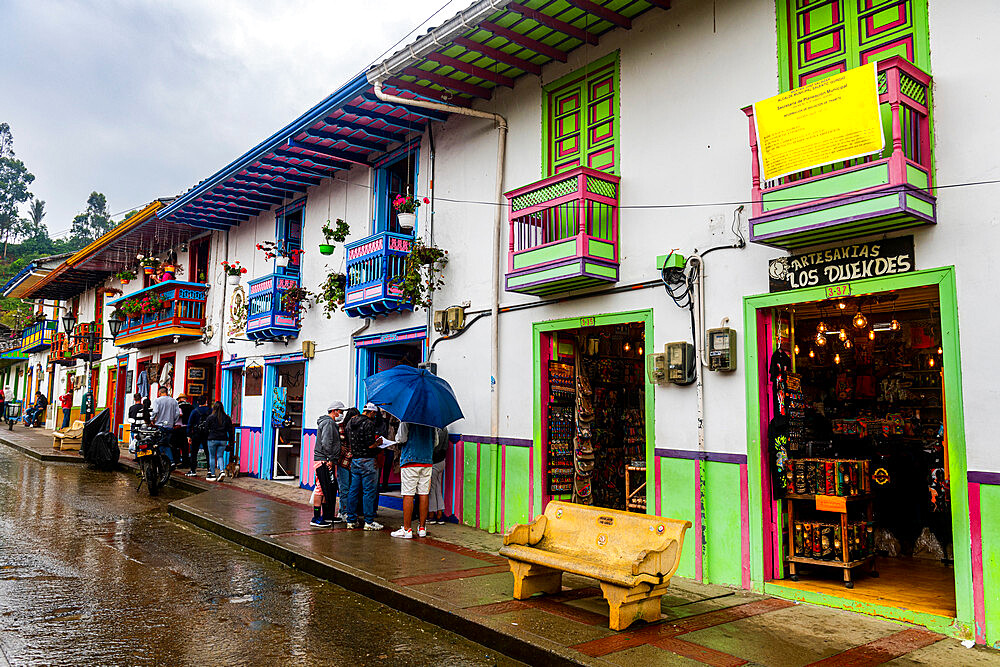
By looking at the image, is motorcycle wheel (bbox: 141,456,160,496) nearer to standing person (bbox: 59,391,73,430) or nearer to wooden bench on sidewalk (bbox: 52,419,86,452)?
wooden bench on sidewalk (bbox: 52,419,86,452)

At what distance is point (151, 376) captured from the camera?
21.4 meters

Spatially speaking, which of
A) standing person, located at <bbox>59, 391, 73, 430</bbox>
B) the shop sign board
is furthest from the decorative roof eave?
standing person, located at <bbox>59, 391, 73, 430</bbox>

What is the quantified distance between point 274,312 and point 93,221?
7537 cm

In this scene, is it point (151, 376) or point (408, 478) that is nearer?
point (408, 478)

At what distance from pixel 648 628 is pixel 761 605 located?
1.31m

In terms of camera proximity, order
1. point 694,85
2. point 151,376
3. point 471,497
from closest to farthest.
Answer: point 694,85
point 471,497
point 151,376

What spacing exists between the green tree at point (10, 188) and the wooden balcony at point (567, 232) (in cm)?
7315

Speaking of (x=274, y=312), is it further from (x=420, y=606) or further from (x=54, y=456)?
(x=54, y=456)

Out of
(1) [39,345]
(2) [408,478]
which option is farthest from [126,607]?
(1) [39,345]

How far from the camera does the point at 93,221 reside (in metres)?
78.6

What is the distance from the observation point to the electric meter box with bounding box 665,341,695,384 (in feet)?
24.5

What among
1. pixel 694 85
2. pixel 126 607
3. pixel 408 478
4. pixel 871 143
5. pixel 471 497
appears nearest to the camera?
pixel 871 143

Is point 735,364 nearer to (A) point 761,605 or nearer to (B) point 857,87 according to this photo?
(A) point 761,605

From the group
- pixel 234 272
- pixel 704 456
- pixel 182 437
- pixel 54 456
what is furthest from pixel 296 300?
pixel 54 456
